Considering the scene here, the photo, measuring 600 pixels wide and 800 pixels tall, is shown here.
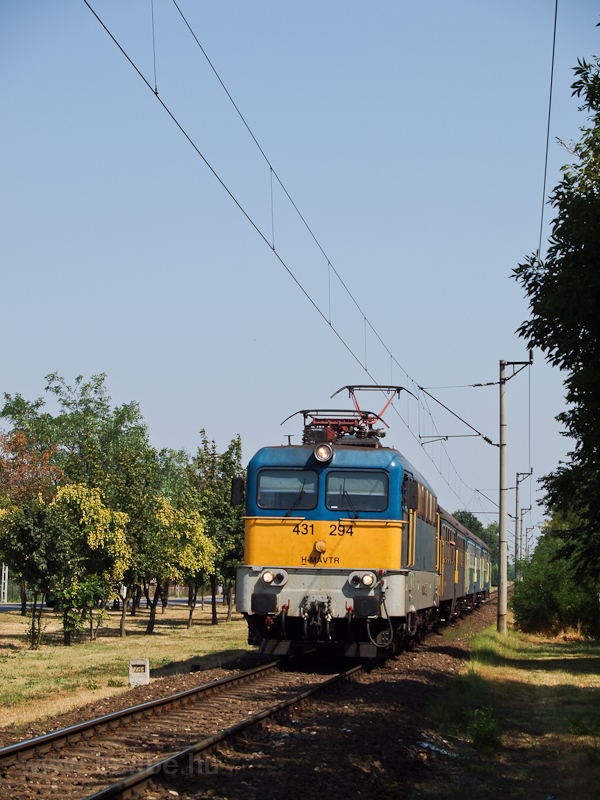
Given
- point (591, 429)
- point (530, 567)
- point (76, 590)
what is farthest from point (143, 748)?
point (530, 567)

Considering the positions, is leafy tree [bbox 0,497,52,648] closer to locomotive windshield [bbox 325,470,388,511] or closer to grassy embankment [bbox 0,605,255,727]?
grassy embankment [bbox 0,605,255,727]

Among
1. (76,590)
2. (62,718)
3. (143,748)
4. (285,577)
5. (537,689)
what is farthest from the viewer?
(76,590)

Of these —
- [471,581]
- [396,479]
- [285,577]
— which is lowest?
[471,581]

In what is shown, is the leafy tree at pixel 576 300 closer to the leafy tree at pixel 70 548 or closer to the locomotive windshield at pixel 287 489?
the locomotive windshield at pixel 287 489

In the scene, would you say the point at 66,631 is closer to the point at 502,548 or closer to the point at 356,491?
the point at 356,491

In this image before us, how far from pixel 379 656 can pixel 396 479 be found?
3.93m

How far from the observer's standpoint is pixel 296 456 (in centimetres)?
1488

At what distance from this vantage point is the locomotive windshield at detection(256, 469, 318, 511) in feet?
47.8

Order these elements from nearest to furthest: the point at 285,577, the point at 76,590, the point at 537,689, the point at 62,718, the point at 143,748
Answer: the point at 143,748, the point at 62,718, the point at 285,577, the point at 537,689, the point at 76,590

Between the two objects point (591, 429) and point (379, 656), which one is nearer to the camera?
point (591, 429)

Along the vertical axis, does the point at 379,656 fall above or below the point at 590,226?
below

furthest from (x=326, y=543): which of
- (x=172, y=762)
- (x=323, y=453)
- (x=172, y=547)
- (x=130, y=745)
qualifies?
(x=172, y=547)

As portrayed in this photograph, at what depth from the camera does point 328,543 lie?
14.2 m

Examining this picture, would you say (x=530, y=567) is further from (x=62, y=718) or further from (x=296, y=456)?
(x=62, y=718)
